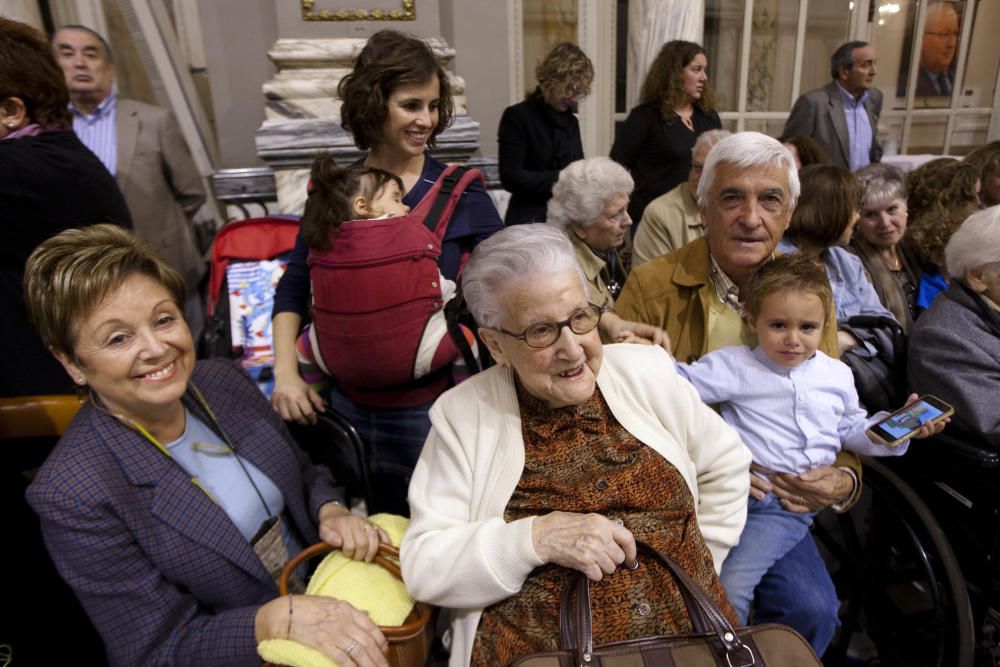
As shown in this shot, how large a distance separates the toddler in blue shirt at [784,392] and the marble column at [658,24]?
348 cm

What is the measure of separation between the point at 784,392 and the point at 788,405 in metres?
0.04

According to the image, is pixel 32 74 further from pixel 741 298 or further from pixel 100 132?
pixel 741 298

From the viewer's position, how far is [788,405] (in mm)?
1842

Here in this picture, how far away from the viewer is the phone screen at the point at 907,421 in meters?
1.72

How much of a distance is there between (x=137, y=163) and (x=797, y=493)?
3.42m

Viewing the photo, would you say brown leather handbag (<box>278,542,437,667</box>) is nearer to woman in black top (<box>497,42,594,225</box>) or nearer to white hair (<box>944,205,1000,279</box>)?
white hair (<box>944,205,1000,279</box>)

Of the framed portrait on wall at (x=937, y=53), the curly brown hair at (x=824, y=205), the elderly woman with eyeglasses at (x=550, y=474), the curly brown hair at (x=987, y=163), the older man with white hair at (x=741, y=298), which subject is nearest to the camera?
the elderly woman with eyeglasses at (x=550, y=474)

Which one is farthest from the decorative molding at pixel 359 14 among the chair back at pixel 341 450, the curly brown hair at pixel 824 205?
the chair back at pixel 341 450

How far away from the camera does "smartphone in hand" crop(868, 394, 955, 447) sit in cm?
172

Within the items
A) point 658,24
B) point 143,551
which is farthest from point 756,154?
point 658,24

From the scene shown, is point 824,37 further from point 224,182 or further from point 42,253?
point 42,253

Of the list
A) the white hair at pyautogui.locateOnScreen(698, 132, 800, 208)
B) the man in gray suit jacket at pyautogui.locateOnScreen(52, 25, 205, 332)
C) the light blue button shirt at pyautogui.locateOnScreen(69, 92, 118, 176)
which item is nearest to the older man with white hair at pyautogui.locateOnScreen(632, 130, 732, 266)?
the white hair at pyautogui.locateOnScreen(698, 132, 800, 208)

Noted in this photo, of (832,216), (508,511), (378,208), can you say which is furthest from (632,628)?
(832,216)

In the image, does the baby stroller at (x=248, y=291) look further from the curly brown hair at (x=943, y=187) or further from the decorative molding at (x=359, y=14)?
the curly brown hair at (x=943, y=187)
